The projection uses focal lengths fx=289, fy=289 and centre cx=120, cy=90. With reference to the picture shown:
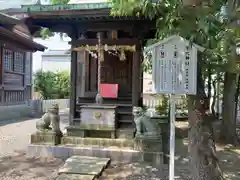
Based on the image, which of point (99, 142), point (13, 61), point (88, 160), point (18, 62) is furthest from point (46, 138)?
point (18, 62)

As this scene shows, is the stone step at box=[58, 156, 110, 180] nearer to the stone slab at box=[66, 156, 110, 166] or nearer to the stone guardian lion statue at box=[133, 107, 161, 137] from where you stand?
the stone slab at box=[66, 156, 110, 166]

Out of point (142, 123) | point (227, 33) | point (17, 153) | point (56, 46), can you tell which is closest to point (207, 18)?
point (227, 33)

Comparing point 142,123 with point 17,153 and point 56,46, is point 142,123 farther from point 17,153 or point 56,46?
point 56,46

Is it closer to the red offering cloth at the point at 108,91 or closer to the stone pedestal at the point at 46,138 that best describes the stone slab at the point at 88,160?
the stone pedestal at the point at 46,138

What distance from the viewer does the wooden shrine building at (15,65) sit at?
15125 mm

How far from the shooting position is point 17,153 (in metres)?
7.98

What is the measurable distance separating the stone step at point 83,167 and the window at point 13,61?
1079 cm

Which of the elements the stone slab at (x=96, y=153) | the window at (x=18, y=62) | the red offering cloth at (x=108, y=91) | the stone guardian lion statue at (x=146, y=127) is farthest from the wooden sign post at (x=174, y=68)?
the window at (x=18, y=62)

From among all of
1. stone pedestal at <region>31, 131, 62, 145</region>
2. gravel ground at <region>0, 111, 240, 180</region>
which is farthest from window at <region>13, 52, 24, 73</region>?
stone pedestal at <region>31, 131, 62, 145</region>

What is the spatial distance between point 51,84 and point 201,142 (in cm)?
1909

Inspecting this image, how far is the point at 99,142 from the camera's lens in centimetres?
790

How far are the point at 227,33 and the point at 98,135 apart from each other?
522cm

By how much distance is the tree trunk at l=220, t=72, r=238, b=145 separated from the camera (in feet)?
34.0

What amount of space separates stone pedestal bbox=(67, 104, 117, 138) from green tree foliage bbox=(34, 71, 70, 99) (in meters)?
14.1
